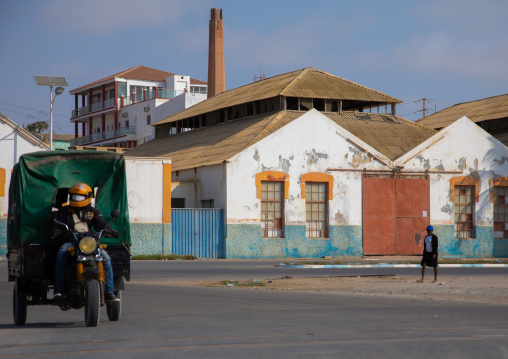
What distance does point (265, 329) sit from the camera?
412 inches

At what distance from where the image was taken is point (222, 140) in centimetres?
4066

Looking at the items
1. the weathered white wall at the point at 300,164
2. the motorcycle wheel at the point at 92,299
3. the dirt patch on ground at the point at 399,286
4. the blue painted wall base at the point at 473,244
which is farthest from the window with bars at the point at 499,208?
the motorcycle wheel at the point at 92,299

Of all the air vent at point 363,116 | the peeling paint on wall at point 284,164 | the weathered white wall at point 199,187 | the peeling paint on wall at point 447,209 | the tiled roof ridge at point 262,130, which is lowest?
the peeling paint on wall at point 447,209

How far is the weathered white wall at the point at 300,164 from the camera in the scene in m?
35.1

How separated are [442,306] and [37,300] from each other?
Result: 7015 mm

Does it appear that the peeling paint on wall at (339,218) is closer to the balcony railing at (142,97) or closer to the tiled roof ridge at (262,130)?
the tiled roof ridge at (262,130)

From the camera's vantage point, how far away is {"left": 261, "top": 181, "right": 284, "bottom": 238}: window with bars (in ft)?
117

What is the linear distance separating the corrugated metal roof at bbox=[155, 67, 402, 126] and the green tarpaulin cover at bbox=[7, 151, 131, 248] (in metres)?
29.2

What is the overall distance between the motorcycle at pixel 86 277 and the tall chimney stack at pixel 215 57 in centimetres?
6050

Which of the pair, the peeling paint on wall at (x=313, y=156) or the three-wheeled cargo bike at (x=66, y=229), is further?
the peeling paint on wall at (x=313, y=156)

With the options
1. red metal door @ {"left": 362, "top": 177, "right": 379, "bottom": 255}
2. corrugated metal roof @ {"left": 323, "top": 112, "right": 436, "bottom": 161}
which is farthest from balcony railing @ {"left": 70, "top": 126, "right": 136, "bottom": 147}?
red metal door @ {"left": 362, "top": 177, "right": 379, "bottom": 255}

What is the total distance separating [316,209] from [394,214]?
147 inches

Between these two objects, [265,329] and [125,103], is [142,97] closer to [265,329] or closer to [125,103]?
[125,103]

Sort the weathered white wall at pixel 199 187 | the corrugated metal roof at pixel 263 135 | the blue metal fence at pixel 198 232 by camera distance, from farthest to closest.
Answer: the corrugated metal roof at pixel 263 135 → the weathered white wall at pixel 199 187 → the blue metal fence at pixel 198 232
